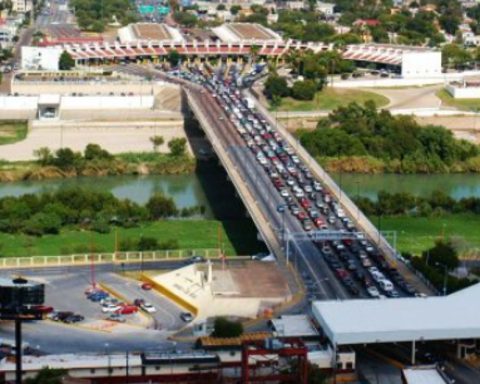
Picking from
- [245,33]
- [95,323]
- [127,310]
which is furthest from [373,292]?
[245,33]

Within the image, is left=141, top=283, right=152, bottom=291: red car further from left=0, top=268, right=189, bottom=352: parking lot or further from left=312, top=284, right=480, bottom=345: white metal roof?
left=312, top=284, right=480, bottom=345: white metal roof

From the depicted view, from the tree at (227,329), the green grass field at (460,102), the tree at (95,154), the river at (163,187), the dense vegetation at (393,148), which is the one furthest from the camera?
the green grass field at (460,102)

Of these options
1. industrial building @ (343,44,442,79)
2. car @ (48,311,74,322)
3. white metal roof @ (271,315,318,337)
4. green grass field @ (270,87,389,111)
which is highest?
white metal roof @ (271,315,318,337)

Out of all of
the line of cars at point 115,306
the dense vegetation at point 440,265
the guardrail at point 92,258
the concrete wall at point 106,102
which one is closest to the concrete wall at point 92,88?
the concrete wall at point 106,102

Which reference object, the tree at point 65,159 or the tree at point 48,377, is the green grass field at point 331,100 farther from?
the tree at point 48,377

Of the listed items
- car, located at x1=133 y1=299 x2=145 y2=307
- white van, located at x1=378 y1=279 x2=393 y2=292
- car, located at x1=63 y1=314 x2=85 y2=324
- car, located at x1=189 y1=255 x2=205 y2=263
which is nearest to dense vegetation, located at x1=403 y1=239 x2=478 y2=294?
white van, located at x1=378 y1=279 x2=393 y2=292
